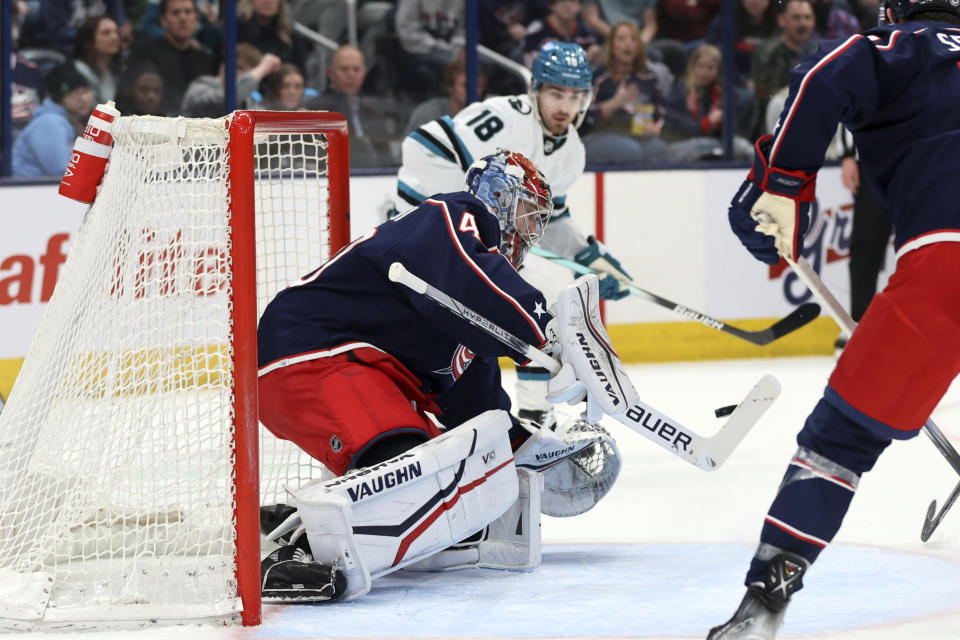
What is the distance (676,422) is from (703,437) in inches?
2.9

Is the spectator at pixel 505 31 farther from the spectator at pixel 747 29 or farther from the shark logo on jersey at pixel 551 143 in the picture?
the shark logo on jersey at pixel 551 143

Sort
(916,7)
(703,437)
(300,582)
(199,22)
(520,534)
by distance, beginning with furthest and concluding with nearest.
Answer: (199,22) → (520,534) → (703,437) → (300,582) → (916,7)

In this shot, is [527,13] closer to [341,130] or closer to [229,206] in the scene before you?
[341,130]

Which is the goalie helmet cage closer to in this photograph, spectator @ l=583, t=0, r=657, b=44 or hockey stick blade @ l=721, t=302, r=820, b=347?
hockey stick blade @ l=721, t=302, r=820, b=347

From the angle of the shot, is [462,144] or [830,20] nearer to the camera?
[462,144]

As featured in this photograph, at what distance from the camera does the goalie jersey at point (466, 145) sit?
3.83 metres

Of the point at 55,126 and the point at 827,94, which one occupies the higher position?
the point at 827,94

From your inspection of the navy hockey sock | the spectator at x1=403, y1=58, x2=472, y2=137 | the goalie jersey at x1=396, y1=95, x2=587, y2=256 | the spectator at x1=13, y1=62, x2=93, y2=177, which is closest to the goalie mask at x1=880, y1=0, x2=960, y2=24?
the navy hockey sock

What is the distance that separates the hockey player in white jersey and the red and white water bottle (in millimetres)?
1318

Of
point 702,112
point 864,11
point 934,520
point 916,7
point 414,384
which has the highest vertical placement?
point 916,7

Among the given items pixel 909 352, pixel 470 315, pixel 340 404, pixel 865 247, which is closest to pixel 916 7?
pixel 909 352

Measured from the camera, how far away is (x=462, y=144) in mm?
3842

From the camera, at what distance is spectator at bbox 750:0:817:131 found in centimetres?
655

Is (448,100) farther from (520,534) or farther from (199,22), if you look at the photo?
(520,534)
